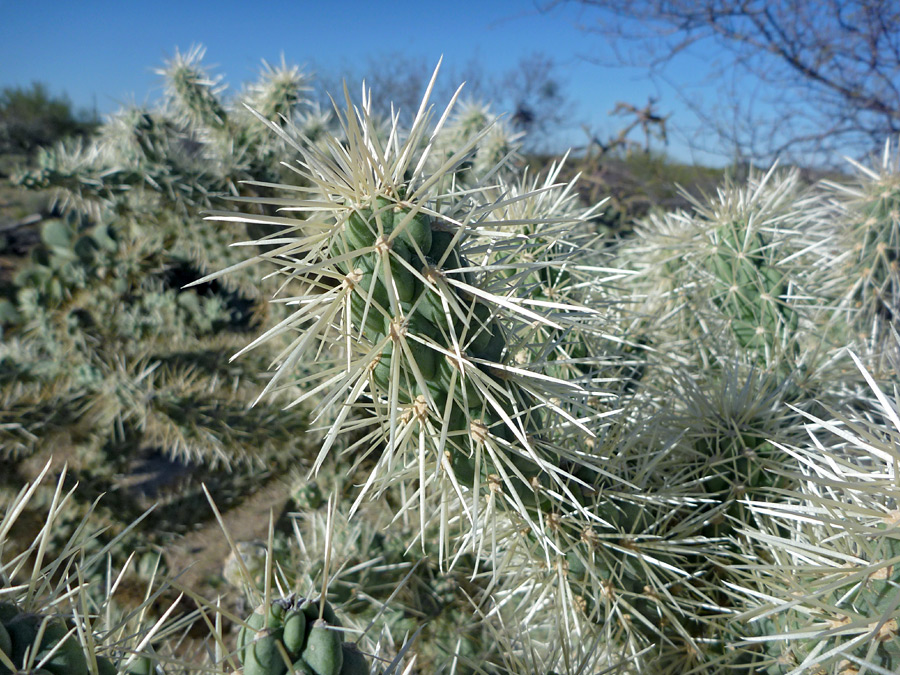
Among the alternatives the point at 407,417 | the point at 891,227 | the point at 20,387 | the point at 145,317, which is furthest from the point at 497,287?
the point at 145,317

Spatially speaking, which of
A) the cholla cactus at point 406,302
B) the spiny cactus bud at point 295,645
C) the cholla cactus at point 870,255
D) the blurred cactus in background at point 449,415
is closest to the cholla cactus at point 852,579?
the blurred cactus in background at point 449,415

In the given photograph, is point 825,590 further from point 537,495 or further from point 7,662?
point 7,662

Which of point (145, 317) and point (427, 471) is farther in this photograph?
point (145, 317)

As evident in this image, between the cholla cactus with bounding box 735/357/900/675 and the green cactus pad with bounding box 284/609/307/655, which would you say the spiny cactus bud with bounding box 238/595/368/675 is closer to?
the green cactus pad with bounding box 284/609/307/655

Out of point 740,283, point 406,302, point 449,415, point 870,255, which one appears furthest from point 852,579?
point 870,255

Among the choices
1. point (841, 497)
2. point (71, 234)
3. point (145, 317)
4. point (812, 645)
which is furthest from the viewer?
point (71, 234)

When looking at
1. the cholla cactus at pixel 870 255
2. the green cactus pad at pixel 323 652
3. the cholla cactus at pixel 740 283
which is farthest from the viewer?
the cholla cactus at pixel 870 255

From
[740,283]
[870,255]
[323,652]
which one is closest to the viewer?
[323,652]

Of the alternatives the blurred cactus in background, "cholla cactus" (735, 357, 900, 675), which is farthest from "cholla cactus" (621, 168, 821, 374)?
"cholla cactus" (735, 357, 900, 675)

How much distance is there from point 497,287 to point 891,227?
1590 millimetres

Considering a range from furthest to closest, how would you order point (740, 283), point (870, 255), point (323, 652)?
point (870, 255)
point (740, 283)
point (323, 652)

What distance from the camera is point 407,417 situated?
723mm

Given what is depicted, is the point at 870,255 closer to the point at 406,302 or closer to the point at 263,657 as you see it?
the point at 406,302

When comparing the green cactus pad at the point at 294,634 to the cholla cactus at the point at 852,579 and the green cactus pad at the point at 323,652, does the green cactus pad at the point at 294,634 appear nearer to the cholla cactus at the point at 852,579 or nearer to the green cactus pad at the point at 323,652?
the green cactus pad at the point at 323,652
